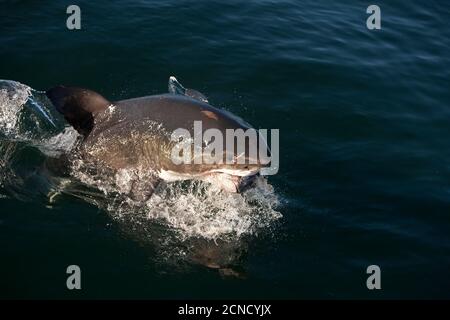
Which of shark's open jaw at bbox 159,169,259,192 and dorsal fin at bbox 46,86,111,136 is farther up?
dorsal fin at bbox 46,86,111,136

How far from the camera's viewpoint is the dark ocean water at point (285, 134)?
24.5 ft

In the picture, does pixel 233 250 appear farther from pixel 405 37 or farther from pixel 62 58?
pixel 405 37

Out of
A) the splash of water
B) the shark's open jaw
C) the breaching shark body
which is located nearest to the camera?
the shark's open jaw

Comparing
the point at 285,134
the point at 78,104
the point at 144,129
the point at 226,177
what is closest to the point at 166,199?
the point at 144,129

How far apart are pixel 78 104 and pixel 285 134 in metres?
4.38

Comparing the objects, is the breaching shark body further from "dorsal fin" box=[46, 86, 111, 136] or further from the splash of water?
the splash of water

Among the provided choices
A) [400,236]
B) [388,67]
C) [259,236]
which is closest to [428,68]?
[388,67]

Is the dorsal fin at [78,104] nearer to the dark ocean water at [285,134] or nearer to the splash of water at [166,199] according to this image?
the splash of water at [166,199]

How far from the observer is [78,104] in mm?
7934

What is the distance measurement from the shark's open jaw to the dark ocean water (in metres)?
0.85

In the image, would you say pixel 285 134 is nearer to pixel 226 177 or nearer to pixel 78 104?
pixel 226 177

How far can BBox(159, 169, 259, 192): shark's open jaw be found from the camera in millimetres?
7445

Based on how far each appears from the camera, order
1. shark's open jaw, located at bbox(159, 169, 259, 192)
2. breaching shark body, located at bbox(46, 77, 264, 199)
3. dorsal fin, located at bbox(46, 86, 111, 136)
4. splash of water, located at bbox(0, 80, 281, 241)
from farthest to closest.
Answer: splash of water, located at bbox(0, 80, 281, 241) → dorsal fin, located at bbox(46, 86, 111, 136) → breaching shark body, located at bbox(46, 77, 264, 199) → shark's open jaw, located at bbox(159, 169, 259, 192)

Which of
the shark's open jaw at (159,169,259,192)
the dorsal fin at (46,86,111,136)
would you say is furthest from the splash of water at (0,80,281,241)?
the dorsal fin at (46,86,111,136)
